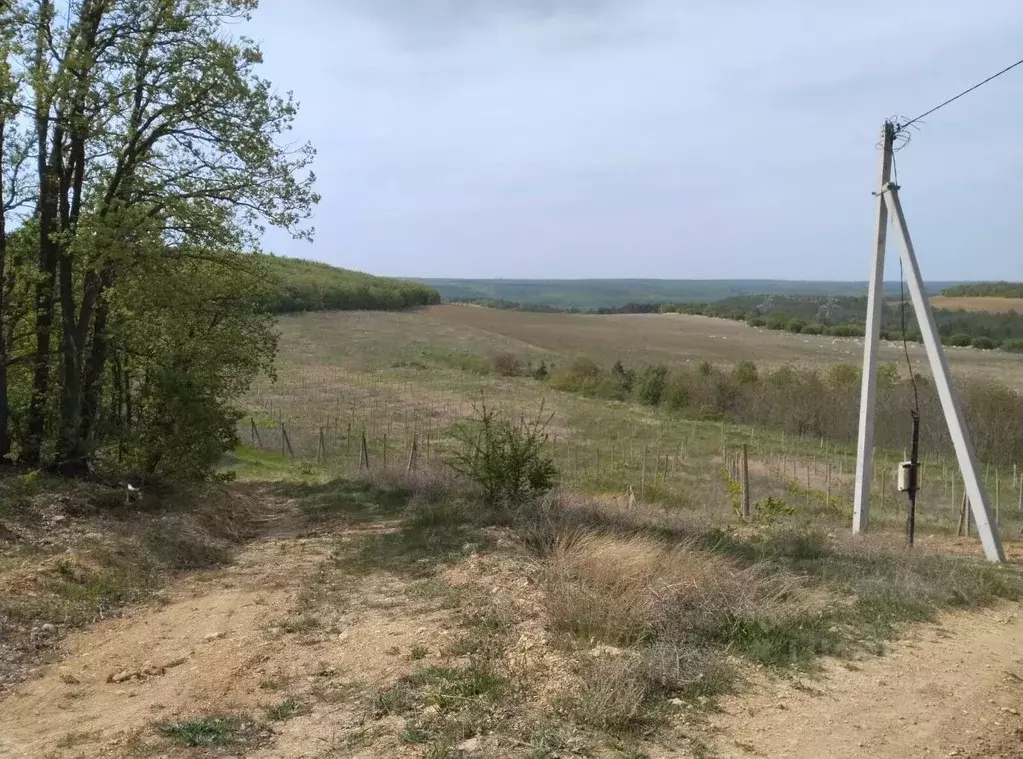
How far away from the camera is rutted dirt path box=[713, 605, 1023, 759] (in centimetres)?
451

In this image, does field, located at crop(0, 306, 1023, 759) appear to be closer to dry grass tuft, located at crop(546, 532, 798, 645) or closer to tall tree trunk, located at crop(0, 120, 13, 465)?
dry grass tuft, located at crop(546, 532, 798, 645)

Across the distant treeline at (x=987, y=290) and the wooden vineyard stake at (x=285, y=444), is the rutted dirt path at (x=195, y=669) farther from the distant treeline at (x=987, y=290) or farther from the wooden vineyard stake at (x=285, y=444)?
the distant treeline at (x=987, y=290)

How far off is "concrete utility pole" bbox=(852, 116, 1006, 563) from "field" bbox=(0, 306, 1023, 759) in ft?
2.45

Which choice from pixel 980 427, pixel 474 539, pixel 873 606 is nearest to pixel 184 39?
pixel 474 539

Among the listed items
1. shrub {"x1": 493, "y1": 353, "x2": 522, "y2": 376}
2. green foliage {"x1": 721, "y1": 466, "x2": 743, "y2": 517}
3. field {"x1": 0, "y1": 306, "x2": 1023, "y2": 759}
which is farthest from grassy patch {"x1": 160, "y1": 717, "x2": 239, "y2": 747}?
shrub {"x1": 493, "y1": 353, "x2": 522, "y2": 376}

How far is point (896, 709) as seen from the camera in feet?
16.4

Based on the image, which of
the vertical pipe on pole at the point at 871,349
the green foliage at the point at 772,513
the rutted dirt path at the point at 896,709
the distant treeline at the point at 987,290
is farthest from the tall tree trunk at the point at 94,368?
the distant treeline at the point at 987,290

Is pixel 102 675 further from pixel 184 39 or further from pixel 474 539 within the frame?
pixel 184 39

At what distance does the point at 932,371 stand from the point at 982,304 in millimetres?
43994

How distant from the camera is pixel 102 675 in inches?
243

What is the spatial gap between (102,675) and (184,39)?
33.7 ft

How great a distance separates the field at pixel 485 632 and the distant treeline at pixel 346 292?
2086 inches

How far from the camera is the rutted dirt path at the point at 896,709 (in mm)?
4512

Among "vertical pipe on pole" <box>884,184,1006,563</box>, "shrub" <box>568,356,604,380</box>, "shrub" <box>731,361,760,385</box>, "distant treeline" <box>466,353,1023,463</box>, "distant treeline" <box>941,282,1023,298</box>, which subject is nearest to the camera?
"vertical pipe on pole" <box>884,184,1006,563</box>
